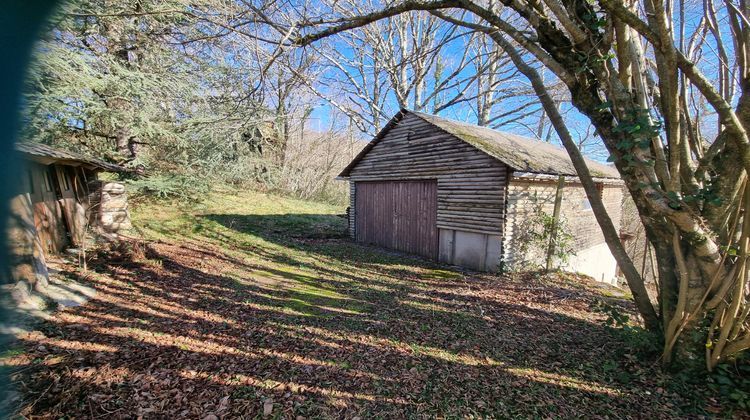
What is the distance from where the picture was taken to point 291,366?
3520 millimetres

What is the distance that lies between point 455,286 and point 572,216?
5.36 m

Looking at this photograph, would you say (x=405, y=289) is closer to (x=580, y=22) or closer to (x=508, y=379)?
(x=508, y=379)

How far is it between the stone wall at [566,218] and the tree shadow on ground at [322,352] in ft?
4.86

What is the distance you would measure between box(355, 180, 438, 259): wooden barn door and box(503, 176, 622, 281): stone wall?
2.11 metres

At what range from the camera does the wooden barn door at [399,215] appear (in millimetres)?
9344

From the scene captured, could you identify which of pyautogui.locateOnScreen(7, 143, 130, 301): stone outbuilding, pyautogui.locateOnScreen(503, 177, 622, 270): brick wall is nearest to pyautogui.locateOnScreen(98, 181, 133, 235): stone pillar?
pyautogui.locateOnScreen(7, 143, 130, 301): stone outbuilding

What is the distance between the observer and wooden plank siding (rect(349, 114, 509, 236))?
779cm

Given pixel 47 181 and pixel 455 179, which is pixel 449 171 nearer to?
pixel 455 179

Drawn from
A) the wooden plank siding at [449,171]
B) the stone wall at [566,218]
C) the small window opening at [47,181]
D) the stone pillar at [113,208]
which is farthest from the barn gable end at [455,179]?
the small window opening at [47,181]

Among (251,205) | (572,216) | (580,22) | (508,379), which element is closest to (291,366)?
(508,379)

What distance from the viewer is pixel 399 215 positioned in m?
10.3

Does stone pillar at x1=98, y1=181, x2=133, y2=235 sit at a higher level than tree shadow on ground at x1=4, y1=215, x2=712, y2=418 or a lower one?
higher

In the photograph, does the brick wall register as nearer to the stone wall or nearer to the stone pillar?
the stone wall

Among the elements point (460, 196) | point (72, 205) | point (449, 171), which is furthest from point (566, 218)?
point (72, 205)
